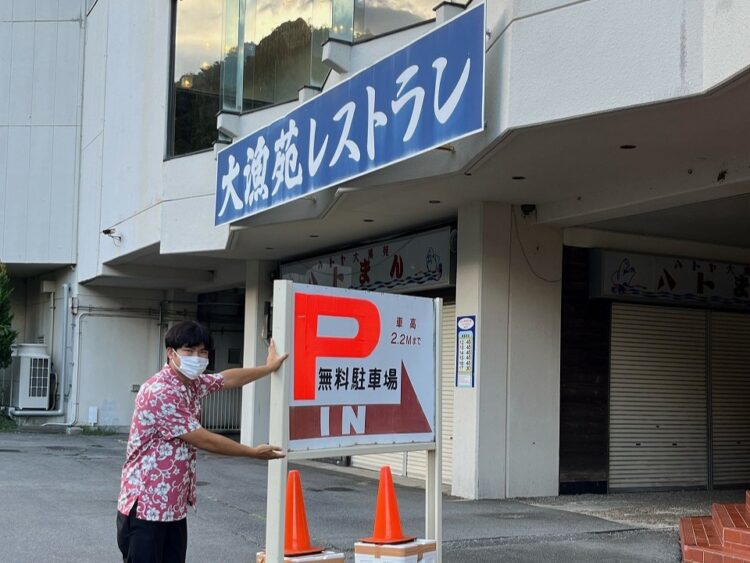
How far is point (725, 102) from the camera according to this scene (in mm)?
6926

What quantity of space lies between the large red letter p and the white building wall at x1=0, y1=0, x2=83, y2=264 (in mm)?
17505

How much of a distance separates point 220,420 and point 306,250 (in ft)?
28.1

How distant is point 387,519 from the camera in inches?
211

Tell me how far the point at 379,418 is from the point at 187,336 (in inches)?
54.7

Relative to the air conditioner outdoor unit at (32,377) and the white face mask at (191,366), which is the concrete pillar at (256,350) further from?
the white face mask at (191,366)

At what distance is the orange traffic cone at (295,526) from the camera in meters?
5.09

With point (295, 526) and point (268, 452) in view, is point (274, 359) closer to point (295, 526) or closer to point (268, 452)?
point (268, 452)

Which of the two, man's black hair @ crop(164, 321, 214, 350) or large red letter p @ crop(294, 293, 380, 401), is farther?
large red letter p @ crop(294, 293, 380, 401)

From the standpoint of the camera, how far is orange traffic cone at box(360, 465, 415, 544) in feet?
17.5

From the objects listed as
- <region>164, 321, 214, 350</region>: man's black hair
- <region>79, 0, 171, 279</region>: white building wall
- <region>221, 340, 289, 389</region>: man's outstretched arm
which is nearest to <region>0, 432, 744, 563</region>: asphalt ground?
<region>221, 340, 289, 389</region>: man's outstretched arm

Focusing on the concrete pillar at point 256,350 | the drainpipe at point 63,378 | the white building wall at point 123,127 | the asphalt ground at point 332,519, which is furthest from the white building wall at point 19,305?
the asphalt ground at point 332,519

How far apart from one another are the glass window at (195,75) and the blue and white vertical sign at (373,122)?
3063 millimetres

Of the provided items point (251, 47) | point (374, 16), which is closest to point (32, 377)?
point (251, 47)

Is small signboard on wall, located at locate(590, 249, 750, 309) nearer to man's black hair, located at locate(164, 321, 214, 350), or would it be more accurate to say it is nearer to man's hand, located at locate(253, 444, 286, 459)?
man's hand, located at locate(253, 444, 286, 459)
